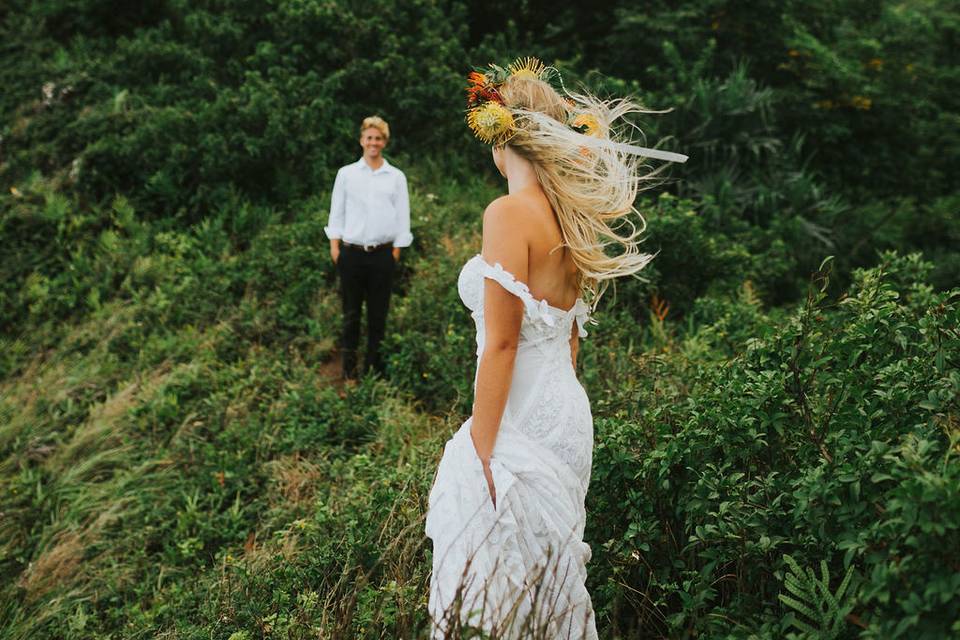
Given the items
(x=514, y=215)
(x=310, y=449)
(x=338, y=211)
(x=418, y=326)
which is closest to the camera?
(x=514, y=215)

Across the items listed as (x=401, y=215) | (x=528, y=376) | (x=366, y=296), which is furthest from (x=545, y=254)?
(x=366, y=296)

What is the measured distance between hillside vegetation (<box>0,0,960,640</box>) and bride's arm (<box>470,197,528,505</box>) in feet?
1.87

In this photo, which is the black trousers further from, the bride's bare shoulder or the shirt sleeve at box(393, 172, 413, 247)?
the bride's bare shoulder

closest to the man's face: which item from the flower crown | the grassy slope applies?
the grassy slope

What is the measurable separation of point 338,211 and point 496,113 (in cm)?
410

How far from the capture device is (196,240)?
8.71 m

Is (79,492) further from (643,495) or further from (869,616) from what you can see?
(869,616)

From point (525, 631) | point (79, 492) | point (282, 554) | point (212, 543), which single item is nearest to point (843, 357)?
point (525, 631)

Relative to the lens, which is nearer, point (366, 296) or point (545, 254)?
point (545, 254)

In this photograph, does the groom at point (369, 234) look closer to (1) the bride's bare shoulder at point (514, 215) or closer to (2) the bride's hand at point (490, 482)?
(2) the bride's hand at point (490, 482)

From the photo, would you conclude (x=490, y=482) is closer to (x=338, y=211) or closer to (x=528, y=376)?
(x=528, y=376)

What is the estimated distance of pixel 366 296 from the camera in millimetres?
6820

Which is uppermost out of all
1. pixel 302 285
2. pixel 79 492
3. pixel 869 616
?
pixel 869 616

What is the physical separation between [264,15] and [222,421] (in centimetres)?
651
